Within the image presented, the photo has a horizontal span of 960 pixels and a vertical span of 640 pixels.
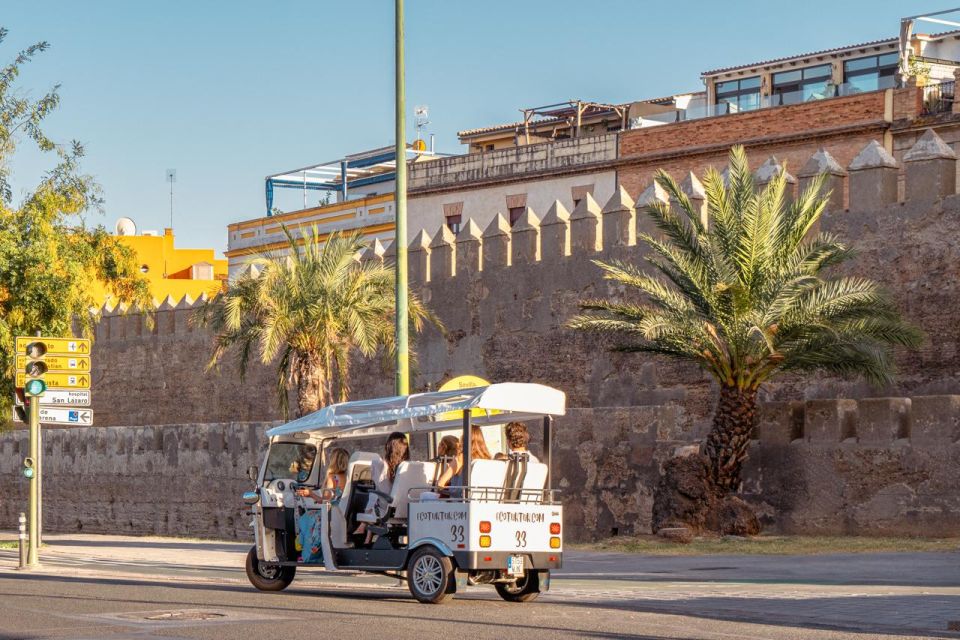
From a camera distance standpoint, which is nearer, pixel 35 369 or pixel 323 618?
pixel 323 618

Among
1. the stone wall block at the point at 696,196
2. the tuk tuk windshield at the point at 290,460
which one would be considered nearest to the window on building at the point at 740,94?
the stone wall block at the point at 696,196

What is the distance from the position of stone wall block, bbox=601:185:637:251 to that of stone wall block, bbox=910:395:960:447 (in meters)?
8.07

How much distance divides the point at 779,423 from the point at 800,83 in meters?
26.1

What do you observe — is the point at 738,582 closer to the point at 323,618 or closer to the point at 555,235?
the point at 323,618

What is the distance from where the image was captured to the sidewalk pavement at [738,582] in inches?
457

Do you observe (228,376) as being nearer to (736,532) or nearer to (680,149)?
(680,149)

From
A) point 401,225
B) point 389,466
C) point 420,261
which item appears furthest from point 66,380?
point 420,261

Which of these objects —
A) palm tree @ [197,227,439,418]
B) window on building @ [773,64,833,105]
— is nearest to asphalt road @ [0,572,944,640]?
palm tree @ [197,227,439,418]

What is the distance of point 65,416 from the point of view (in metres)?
20.5

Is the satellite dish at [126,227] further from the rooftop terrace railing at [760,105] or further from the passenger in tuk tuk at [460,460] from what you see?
the passenger in tuk tuk at [460,460]

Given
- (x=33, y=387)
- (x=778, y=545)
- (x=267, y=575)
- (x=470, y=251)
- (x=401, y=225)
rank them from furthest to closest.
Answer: (x=470, y=251) < (x=778, y=545) < (x=33, y=387) < (x=401, y=225) < (x=267, y=575)

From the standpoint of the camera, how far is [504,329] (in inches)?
1163

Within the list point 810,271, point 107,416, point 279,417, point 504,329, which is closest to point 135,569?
point 810,271

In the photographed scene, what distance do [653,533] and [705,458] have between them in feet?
4.65
